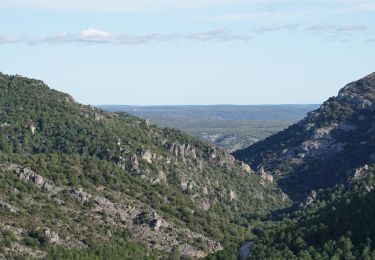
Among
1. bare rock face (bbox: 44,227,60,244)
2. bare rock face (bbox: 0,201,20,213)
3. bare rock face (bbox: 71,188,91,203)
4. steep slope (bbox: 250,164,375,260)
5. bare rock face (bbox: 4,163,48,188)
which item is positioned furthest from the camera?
bare rock face (bbox: 71,188,91,203)

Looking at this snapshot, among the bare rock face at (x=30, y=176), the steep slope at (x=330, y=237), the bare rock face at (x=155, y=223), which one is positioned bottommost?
the bare rock face at (x=155, y=223)

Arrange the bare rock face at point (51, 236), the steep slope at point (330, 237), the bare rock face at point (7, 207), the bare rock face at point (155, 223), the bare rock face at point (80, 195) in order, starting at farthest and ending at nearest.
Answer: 1. the bare rock face at point (80, 195)
2. the bare rock face at point (155, 223)
3. the bare rock face at point (7, 207)
4. the bare rock face at point (51, 236)
5. the steep slope at point (330, 237)

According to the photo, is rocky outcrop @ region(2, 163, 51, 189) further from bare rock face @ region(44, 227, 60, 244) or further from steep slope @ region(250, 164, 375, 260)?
steep slope @ region(250, 164, 375, 260)

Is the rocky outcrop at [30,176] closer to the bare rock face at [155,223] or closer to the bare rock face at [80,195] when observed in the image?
the bare rock face at [80,195]

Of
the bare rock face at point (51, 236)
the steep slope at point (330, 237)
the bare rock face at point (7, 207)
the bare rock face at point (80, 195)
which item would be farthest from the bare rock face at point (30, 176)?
the steep slope at point (330, 237)

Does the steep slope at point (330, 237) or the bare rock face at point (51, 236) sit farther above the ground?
the steep slope at point (330, 237)

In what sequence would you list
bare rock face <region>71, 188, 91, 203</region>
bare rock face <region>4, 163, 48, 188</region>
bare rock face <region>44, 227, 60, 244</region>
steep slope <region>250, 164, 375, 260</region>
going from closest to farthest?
steep slope <region>250, 164, 375, 260</region>, bare rock face <region>44, 227, 60, 244</region>, bare rock face <region>4, 163, 48, 188</region>, bare rock face <region>71, 188, 91, 203</region>

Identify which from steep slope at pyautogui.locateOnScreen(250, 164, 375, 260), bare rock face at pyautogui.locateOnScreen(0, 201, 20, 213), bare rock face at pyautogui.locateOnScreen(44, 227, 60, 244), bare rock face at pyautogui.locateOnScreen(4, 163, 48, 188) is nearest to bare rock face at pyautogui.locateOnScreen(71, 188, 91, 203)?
bare rock face at pyautogui.locateOnScreen(4, 163, 48, 188)

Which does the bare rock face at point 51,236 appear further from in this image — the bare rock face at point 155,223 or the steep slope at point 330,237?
the steep slope at point 330,237

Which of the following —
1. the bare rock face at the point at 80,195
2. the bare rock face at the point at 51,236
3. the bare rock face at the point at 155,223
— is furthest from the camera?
the bare rock face at the point at 80,195

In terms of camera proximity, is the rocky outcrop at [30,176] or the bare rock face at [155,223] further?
the bare rock face at [155,223]

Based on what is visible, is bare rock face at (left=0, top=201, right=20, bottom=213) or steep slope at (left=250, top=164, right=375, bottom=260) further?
bare rock face at (left=0, top=201, right=20, bottom=213)

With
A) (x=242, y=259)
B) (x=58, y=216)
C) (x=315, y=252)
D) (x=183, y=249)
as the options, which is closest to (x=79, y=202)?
(x=58, y=216)

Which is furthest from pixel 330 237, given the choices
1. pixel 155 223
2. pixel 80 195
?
pixel 80 195
